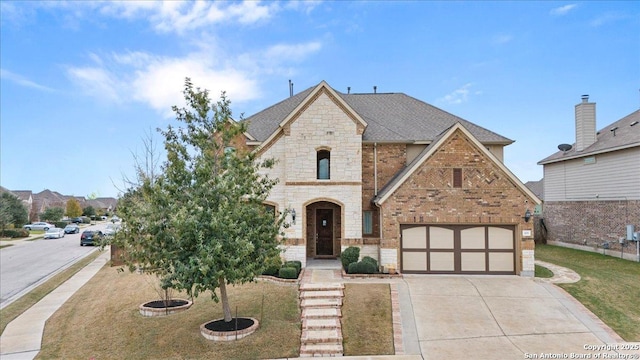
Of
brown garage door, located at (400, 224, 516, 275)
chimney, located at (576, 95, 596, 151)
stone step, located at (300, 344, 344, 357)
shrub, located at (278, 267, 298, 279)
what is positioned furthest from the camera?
chimney, located at (576, 95, 596, 151)

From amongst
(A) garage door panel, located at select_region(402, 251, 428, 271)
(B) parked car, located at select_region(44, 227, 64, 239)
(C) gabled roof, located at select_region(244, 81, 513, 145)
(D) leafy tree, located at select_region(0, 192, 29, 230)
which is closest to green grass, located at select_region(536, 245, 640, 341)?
(A) garage door panel, located at select_region(402, 251, 428, 271)

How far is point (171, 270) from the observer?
34.9ft

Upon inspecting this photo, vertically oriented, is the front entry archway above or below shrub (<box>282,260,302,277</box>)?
above

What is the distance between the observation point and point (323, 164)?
18219 mm

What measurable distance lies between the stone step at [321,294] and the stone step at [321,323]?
1.40 metres

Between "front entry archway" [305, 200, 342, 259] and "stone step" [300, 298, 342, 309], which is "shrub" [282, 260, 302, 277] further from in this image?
"front entry archway" [305, 200, 342, 259]

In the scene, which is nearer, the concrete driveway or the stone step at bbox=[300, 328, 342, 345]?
the concrete driveway

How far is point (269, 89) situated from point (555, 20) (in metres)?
16.2

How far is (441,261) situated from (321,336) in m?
7.65

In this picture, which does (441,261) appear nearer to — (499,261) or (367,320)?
(499,261)

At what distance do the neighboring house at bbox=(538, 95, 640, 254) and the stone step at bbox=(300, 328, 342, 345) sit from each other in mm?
18821

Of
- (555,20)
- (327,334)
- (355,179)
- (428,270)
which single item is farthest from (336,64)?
(327,334)

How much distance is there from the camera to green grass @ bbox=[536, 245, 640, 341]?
37.8 feet

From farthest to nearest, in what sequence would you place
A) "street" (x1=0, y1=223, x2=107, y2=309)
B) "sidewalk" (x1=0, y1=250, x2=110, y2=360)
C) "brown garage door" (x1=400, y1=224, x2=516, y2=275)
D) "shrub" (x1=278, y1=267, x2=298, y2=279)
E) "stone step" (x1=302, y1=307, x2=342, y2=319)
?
"street" (x1=0, y1=223, x2=107, y2=309), "brown garage door" (x1=400, y1=224, x2=516, y2=275), "shrub" (x1=278, y1=267, x2=298, y2=279), "sidewalk" (x1=0, y1=250, x2=110, y2=360), "stone step" (x1=302, y1=307, x2=342, y2=319)
